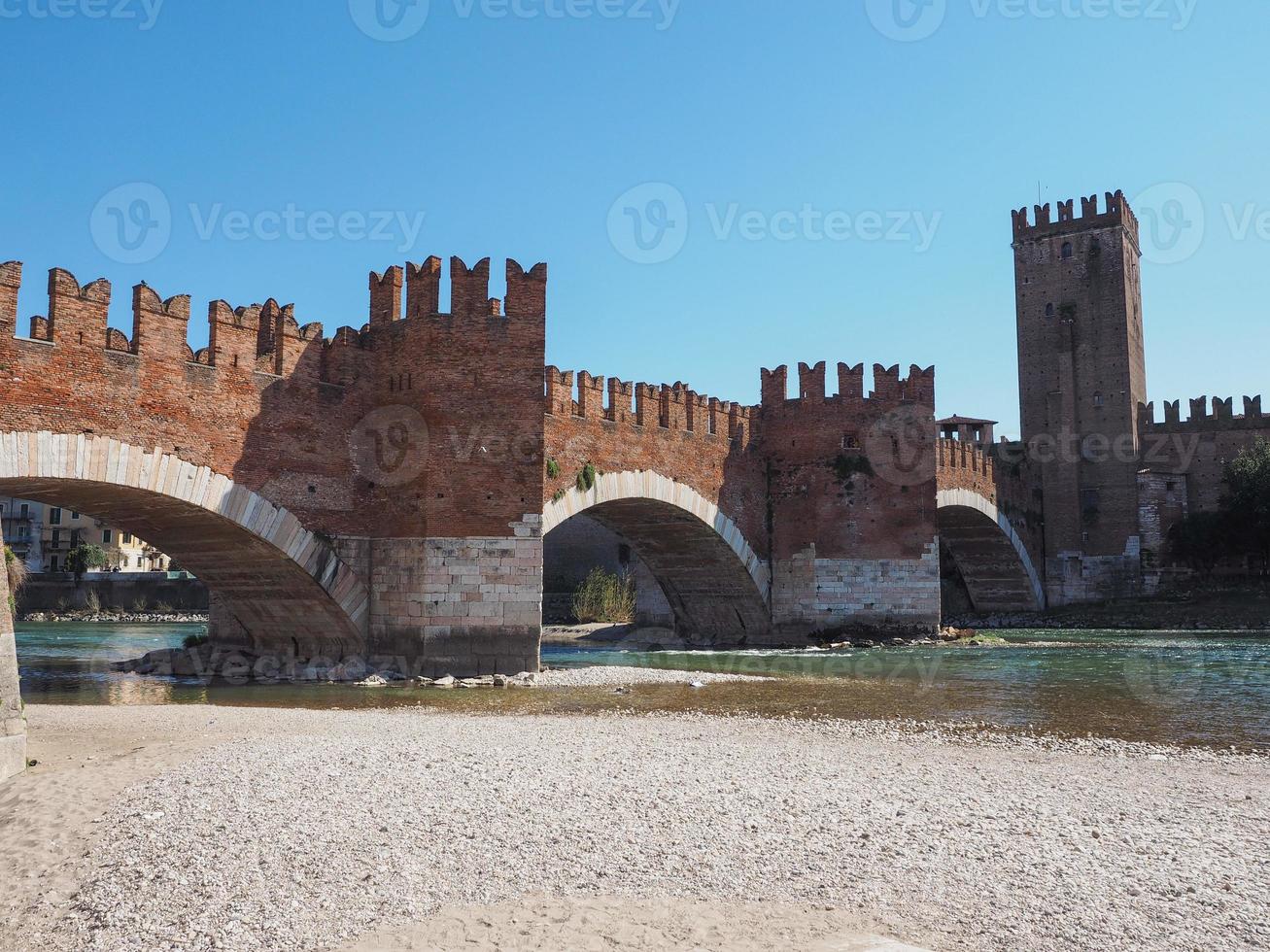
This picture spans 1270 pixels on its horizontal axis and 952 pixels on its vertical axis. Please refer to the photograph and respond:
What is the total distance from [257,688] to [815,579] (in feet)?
44.5

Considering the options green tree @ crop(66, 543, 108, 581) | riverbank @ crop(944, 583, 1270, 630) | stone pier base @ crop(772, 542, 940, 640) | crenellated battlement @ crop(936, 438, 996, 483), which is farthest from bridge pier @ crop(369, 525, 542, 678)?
green tree @ crop(66, 543, 108, 581)

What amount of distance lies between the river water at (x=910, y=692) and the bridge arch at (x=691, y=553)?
2.33m

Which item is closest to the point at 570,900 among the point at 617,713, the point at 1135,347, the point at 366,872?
the point at 366,872

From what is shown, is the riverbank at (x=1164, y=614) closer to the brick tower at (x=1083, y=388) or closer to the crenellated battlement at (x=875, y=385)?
the brick tower at (x=1083, y=388)

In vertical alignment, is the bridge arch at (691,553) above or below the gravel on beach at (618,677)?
above

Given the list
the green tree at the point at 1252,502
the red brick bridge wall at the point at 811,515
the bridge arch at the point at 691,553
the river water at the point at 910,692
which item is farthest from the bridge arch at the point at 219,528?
the green tree at the point at 1252,502

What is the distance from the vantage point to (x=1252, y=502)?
1356 inches

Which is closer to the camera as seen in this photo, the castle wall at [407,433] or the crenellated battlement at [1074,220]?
the castle wall at [407,433]

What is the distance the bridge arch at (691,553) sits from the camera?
70.0 ft

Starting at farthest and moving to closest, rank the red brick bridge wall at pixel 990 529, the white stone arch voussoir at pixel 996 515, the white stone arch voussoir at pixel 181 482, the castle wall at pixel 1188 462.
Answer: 1. the castle wall at pixel 1188 462
2. the red brick bridge wall at pixel 990 529
3. the white stone arch voussoir at pixel 996 515
4. the white stone arch voussoir at pixel 181 482

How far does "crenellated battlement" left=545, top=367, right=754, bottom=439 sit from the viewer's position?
1922cm

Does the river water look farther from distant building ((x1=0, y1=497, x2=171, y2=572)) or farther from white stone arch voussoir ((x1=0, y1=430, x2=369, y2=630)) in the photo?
distant building ((x1=0, y1=497, x2=171, y2=572))

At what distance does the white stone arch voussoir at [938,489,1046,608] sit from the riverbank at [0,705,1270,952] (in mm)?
22692

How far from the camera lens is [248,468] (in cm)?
1477
